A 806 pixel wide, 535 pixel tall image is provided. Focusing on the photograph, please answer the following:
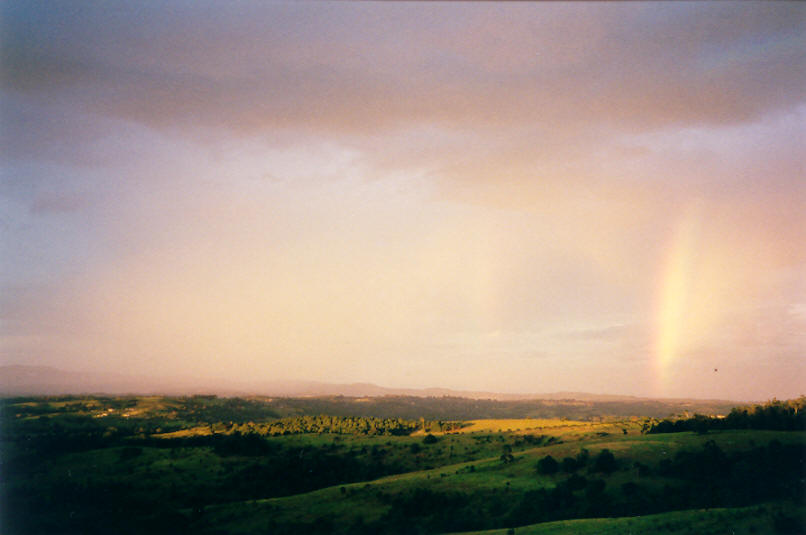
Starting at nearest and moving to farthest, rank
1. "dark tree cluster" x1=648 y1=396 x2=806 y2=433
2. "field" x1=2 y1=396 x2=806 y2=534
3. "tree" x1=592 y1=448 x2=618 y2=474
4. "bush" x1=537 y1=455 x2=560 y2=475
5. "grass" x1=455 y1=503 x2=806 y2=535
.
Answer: "grass" x1=455 y1=503 x2=806 y2=535
"field" x1=2 y1=396 x2=806 y2=534
"tree" x1=592 y1=448 x2=618 y2=474
"bush" x1=537 y1=455 x2=560 y2=475
"dark tree cluster" x1=648 y1=396 x2=806 y2=433

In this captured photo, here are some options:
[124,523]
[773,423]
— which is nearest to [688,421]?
[773,423]

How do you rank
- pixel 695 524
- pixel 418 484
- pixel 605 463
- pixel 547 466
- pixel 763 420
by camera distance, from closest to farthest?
pixel 695 524, pixel 605 463, pixel 418 484, pixel 547 466, pixel 763 420

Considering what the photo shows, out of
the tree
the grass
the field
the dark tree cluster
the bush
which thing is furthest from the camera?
the dark tree cluster

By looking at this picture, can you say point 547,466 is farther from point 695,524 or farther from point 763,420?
point 763,420

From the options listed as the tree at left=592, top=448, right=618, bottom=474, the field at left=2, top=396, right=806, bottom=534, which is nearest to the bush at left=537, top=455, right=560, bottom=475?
the field at left=2, top=396, right=806, bottom=534

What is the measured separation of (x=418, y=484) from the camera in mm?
72750

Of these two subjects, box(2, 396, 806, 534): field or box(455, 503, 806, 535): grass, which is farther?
box(2, 396, 806, 534): field

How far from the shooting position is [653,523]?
49.7 m

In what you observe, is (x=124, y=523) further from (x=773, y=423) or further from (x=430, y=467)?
(x=773, y=423)

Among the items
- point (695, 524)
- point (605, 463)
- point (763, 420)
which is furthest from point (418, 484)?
point (763, 420)

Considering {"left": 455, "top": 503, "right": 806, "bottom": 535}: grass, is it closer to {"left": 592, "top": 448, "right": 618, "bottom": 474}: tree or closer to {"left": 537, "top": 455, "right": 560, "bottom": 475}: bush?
{"left": 592, "top": 448, "right": 618, "bottom": 474}: tree

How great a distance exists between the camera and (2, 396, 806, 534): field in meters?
59.0

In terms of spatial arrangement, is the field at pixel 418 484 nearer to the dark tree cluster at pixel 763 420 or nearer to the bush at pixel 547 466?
the bush at pixel 547 466

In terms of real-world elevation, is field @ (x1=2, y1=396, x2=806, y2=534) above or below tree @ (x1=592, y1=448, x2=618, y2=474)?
below
